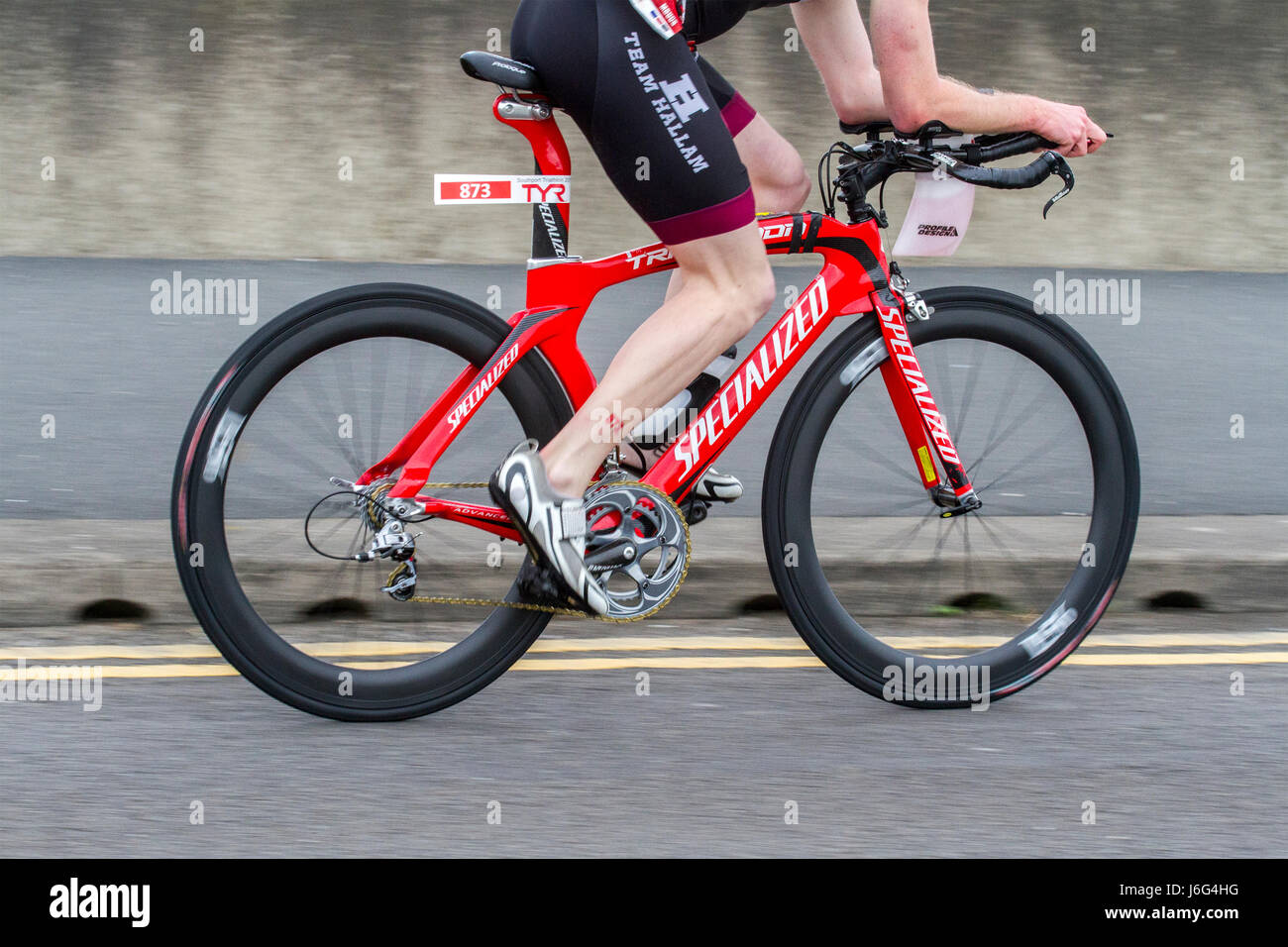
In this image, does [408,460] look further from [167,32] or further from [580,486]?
[167,32]

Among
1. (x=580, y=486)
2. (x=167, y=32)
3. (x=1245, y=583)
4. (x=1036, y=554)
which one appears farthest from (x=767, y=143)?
(x=167, y=32)

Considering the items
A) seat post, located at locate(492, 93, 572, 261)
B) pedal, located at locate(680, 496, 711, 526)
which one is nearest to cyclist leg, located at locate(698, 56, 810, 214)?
seat post, located at locate(492, 93, 572, 261)

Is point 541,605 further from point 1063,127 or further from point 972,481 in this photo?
point 1063,127

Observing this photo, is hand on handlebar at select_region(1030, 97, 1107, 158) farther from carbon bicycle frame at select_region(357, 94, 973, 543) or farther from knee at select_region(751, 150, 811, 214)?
knee at select_region(751, 150, 811, 214)

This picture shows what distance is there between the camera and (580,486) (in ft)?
12.0

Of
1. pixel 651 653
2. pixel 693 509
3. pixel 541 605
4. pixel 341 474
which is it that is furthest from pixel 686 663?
pixel 341 474

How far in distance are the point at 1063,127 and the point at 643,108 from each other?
38.9 inches

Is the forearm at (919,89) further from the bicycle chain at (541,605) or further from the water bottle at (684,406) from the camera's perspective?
the bicycle chain at (541,605)

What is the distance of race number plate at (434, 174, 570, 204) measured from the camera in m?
3.58

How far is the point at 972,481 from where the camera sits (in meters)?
4.12

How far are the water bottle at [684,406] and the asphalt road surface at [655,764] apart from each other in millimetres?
674

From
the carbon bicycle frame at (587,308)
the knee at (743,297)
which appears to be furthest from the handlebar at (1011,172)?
the knee at (743,297)

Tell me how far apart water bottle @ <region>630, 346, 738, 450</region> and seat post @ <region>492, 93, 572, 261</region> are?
452 millimetres

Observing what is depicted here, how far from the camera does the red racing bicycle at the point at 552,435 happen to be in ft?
12.0
